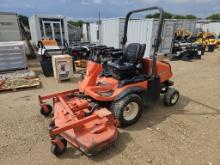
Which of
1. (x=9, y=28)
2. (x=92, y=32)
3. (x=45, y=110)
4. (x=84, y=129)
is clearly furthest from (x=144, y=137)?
(x=92, y=32)

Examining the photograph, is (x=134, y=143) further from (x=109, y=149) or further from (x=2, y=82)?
(x=2, y=82)

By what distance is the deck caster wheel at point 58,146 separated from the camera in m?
2.43

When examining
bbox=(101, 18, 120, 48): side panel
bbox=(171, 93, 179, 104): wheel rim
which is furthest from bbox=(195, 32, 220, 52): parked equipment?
bbox=(171, 93, 179, 104): wheel rim

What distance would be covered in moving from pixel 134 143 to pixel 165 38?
30.3 feet

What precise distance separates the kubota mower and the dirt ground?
21 centimetres

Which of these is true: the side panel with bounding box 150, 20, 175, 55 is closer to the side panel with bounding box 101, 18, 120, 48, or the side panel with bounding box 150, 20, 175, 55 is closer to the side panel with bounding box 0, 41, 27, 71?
the side panel with bounding box 101, 18, 120, 48

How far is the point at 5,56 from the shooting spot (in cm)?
637

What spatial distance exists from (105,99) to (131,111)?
0.58 meters

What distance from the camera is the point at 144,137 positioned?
9.62 feet

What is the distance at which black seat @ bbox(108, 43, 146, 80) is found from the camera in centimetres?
333

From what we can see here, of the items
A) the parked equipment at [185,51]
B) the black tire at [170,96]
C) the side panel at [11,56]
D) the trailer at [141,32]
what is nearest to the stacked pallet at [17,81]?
the side panel at [11,56]

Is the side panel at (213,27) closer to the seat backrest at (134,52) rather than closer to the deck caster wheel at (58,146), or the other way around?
the seat backrest at (134,52)

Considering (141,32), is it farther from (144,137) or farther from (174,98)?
(144,137)

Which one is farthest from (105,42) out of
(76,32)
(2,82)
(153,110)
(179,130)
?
(179,130)
